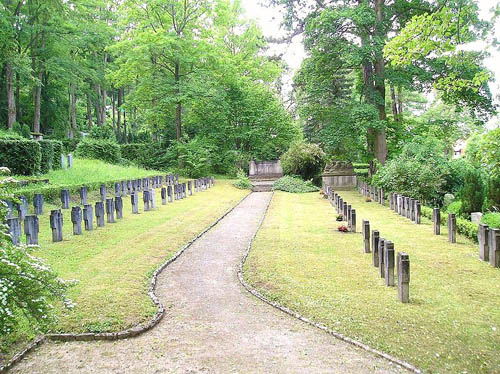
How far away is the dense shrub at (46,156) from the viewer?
58.0 feet

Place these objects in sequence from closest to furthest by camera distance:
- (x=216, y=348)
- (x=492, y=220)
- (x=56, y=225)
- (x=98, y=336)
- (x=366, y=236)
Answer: (x=216, y=348), (x=98, y=336), (x=366, y=236), (x=56, y=225), (x=492, y=220)

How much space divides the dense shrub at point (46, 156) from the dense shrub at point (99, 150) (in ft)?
28.3

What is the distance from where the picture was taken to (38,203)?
12320 millimetres

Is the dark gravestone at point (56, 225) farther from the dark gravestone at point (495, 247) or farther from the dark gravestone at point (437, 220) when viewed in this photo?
the dark gravestone at point (437, 220)

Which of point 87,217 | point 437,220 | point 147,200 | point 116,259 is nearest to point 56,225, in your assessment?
point 87,217

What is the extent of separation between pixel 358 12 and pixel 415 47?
1757 cm

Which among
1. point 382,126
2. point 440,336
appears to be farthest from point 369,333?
point 382,126

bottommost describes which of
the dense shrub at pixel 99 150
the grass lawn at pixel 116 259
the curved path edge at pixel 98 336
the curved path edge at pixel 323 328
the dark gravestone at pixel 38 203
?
the curved path edge at pixel 323 328

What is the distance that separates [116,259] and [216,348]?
4342 millimetres

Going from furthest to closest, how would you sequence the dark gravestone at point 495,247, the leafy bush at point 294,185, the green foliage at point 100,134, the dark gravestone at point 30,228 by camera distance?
the green foliage at point 100,134
the leafy bush at point 294,185
the dark gravestone at point 30,228
the dark gravestone at point 495,247

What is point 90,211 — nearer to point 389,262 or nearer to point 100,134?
point 389,262

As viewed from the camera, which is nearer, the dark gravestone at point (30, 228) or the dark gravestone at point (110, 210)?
the dark gravestone at point (30, 228)

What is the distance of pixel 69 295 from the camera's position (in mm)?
6148

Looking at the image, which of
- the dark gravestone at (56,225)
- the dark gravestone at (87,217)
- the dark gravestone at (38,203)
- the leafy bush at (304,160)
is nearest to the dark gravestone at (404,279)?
the dark gravestone at (56,225)
